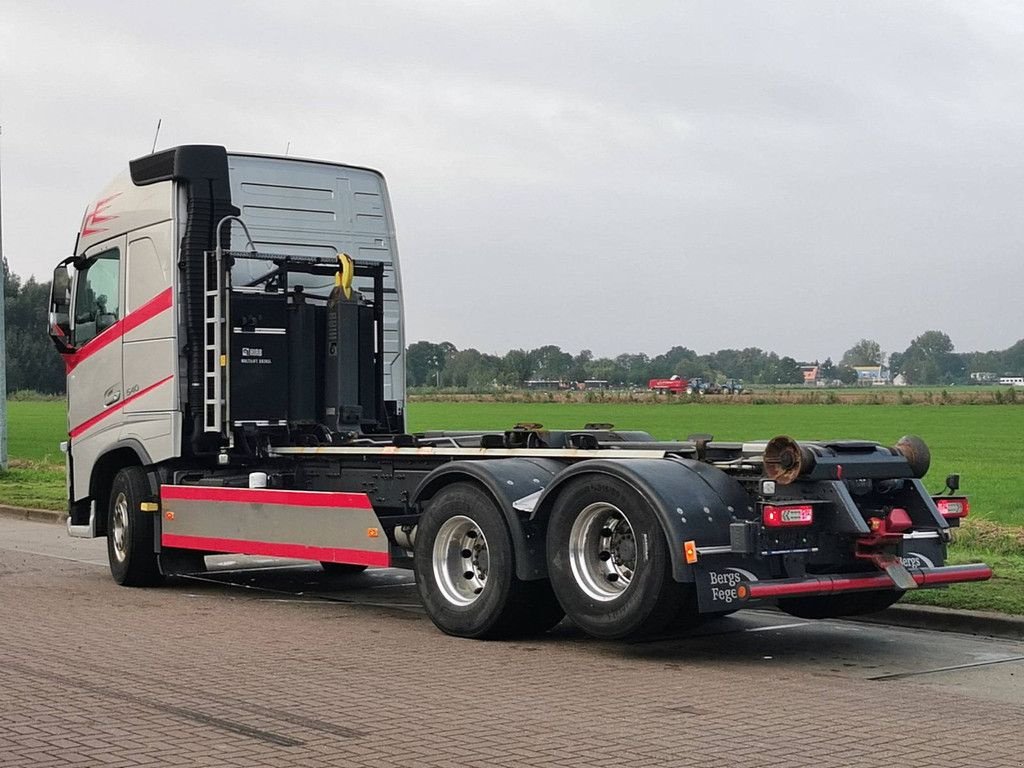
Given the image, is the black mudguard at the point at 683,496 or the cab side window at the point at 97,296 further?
the cab side window at the point at 97,296

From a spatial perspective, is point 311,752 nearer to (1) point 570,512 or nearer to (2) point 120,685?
(2) point 120,685

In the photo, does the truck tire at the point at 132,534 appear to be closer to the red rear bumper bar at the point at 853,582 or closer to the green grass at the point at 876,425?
the red rear bumper bar at the point at 853,582

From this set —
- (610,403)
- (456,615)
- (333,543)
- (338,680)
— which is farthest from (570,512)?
(610,403)

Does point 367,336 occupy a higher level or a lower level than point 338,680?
higher

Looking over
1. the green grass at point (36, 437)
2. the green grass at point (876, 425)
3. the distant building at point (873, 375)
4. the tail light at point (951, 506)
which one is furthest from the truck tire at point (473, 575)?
the distant building at point (873, 375)

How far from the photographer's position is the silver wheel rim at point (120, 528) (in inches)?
548

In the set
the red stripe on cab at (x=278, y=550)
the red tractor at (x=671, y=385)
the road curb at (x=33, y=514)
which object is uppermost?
the red tractor at (x=671, y=385)

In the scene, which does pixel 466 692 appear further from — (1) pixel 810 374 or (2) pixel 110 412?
(1) pixel 810 374

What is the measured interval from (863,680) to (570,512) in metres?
2.08

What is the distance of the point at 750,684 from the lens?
28.7ft

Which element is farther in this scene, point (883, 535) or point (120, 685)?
point (883, 535)

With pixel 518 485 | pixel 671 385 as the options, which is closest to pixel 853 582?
pixel 518 485

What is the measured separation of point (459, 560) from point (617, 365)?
367 feet

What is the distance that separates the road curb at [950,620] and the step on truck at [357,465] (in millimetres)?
593
